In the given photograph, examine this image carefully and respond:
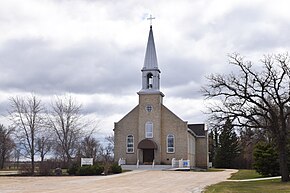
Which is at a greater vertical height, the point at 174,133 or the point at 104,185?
the point at 174,133

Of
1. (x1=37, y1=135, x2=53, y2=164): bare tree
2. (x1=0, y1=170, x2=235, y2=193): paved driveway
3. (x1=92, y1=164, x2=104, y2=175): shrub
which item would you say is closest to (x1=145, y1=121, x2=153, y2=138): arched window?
(x1=37, y1=135, x2=53, y2=164): bare tree

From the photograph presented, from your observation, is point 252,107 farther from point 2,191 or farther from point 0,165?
point 0,165

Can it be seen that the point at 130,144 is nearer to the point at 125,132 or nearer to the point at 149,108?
the point at 125,132

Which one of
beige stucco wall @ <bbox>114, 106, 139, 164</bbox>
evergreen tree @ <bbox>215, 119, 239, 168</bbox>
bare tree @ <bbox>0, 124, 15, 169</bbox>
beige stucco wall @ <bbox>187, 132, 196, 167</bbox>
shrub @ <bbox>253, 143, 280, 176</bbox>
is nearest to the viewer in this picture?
shrub @ <bbox>253, 143, 280, 176</bbox>

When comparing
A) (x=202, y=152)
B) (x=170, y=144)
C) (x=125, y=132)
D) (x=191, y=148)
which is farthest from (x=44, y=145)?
(x=202, y=152)

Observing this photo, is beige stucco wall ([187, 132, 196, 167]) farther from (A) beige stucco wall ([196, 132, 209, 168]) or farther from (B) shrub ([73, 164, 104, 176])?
(B) shrub ([73, 164, 104, 176])

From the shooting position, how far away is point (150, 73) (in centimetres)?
5772

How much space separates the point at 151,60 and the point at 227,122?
3154 cm

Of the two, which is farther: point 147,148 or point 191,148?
point 191,148

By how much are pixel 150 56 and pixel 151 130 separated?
992 cm

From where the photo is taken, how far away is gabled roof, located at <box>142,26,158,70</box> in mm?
57562

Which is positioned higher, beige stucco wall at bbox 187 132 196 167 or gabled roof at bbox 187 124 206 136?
gabled roof at bbox 187 124 206 136

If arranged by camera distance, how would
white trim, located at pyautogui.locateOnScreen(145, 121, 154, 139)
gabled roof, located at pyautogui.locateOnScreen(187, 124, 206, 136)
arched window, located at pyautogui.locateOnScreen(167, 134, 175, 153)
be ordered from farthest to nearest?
1. gabled roof, located at pyautogui.locateOnScreen(187, 124, 206, 136)
2. white trim, located at pyautogui.locateOnScreen(145, 121, 154, 139)
3. arched window, located at pyautogui.locateOnScreen(167, 134, 175, 153)

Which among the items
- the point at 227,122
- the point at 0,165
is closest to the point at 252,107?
the point at 227,122
